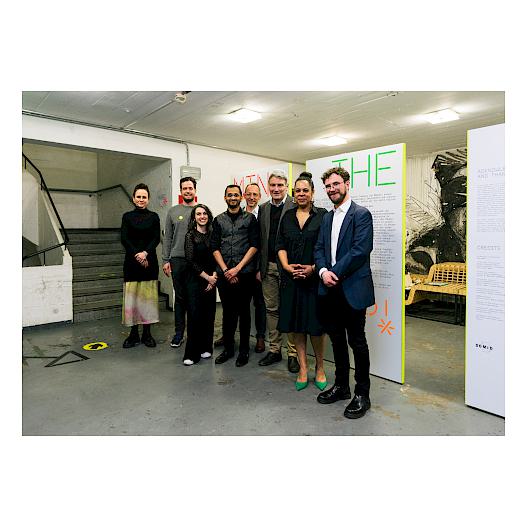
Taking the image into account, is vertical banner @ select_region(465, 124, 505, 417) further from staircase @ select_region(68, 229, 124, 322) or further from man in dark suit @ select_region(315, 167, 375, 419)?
staircase @ select_region(68, 229, 124, 322)

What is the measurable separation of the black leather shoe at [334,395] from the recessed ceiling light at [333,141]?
440cm

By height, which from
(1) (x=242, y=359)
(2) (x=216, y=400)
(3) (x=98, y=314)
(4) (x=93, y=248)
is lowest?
(2) (x=216, y=400)

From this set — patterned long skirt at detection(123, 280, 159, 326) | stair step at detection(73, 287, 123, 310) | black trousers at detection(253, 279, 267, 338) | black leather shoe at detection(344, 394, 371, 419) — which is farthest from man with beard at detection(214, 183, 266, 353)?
stair step at detection(73, 287, 123, 310)

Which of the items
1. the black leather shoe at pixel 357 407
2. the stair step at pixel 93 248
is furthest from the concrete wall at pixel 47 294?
the black leather shoe at pixel 357 407

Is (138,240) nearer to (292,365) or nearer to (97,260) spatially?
(292,365)

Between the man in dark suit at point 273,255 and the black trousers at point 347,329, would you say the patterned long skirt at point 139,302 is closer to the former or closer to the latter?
the man in dark suit at point 273,255

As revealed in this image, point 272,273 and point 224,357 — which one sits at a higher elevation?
point 272,273

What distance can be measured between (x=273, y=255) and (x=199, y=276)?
27.6 inches

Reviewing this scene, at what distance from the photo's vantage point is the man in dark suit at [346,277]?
2.55 m

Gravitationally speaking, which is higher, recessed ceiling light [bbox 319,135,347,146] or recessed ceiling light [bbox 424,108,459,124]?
recessed ceiling light [bbox 319,135,347,146]

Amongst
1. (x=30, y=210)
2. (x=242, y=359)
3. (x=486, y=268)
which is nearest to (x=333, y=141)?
(x=242, y=359)

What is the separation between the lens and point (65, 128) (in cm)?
504

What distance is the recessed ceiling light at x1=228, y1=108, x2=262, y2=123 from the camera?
4.81 m

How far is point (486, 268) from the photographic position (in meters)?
2.56
